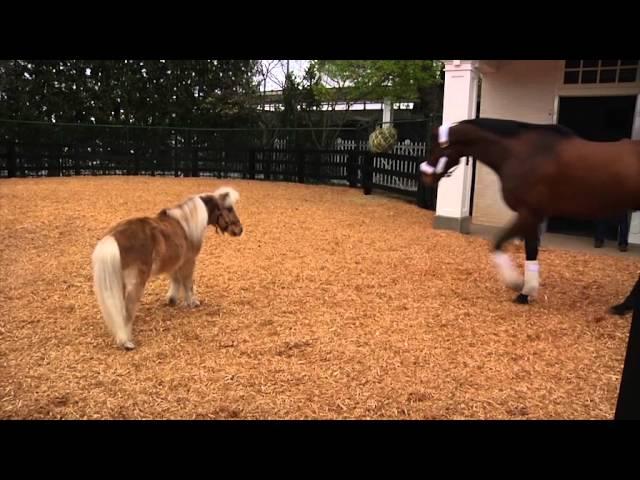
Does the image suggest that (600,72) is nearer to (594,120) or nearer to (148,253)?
(594,120)

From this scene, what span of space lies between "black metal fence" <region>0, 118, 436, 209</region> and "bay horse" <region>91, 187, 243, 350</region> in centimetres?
1070

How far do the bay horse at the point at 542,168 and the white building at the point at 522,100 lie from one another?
393 cm

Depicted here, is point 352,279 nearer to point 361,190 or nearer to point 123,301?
point 123,301

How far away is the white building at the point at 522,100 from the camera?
25.9ft

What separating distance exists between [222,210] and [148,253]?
3.05 ft

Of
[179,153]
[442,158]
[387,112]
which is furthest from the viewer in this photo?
[387,112]

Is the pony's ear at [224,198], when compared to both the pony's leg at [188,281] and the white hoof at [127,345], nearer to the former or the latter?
the pony's leg at [188,281]

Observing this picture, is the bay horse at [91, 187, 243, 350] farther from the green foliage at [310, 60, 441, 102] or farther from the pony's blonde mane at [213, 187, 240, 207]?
the green foliage at [310, 60, 441, 102]

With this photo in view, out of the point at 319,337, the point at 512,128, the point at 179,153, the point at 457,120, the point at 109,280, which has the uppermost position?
the point at 457,120

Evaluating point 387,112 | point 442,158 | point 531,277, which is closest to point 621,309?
point 531,277

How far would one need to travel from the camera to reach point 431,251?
7121mm

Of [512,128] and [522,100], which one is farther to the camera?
[522,100]

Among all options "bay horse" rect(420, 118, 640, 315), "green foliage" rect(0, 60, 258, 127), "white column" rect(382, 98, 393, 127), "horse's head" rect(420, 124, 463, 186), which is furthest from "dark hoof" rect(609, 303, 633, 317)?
"green foliage" rect(0, 60, 258, 127)

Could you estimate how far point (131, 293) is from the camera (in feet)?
12.1
